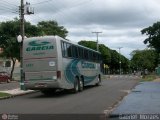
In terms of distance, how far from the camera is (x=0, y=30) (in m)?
66.3

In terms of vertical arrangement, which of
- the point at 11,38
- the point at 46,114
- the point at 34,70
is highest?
the point at 11,38

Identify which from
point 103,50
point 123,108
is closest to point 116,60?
point 103,50

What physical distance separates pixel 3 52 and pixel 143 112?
170 feet

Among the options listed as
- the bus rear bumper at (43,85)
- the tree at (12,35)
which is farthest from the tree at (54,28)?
the bus rear bumper at (43,85)

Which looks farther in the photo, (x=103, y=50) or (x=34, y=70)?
(x=103, y=50)

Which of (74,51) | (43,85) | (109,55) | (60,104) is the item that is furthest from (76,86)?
(109,55)

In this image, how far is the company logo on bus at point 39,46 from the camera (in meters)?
27.9

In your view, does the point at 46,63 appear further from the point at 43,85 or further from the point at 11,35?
the point at 11,35

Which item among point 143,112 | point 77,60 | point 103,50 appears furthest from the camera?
point 103,50

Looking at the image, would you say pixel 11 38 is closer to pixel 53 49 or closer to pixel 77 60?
pixel 77 60

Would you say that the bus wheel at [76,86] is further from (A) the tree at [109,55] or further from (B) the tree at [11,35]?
(A) the tree at [109,55]

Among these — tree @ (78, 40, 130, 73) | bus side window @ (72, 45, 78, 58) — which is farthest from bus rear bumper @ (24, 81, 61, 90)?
tree @ (78, 40, 130, 73)

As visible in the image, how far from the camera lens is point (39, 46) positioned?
1106 inches

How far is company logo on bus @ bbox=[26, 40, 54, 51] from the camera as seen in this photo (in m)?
27.9
